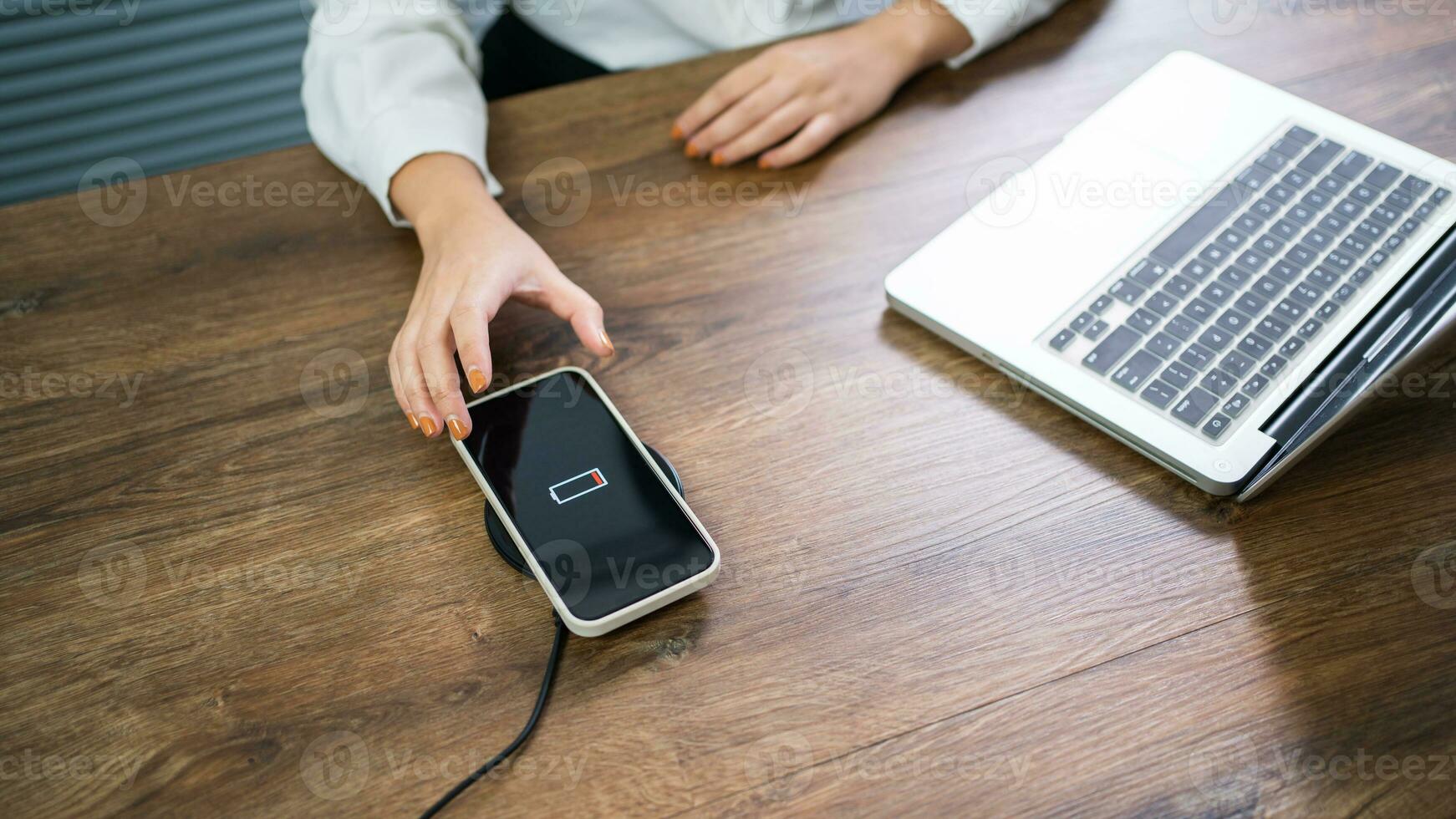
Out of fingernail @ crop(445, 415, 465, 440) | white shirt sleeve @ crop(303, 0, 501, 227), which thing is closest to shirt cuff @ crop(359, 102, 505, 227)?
white shirt sleeve @ crop(303, 0, 501, 227)

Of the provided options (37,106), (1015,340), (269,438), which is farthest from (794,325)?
(37,106)

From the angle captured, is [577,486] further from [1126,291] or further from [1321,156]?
[1321,156]

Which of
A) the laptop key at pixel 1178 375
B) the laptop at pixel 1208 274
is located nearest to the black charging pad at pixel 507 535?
the laptop at pixel 1208 274

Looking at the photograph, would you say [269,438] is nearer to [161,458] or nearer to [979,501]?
[161,458]

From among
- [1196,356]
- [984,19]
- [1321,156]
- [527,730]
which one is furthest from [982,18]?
[527,730]

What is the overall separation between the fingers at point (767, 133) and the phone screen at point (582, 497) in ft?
0.87

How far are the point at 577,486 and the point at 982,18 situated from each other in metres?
0.57

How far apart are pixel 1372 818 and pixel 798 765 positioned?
0.27 metres

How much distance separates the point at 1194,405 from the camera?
22.5 inches

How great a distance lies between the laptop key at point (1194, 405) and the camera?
0.57 m

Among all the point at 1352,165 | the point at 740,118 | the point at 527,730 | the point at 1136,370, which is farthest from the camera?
the point at 740,118

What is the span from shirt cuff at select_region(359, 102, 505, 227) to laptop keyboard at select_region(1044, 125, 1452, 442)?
1.54 ft

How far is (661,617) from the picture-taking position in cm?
53

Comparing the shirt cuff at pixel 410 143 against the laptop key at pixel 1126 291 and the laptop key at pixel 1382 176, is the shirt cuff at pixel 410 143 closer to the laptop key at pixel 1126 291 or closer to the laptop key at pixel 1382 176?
the laptop key at pixel 1126 291
